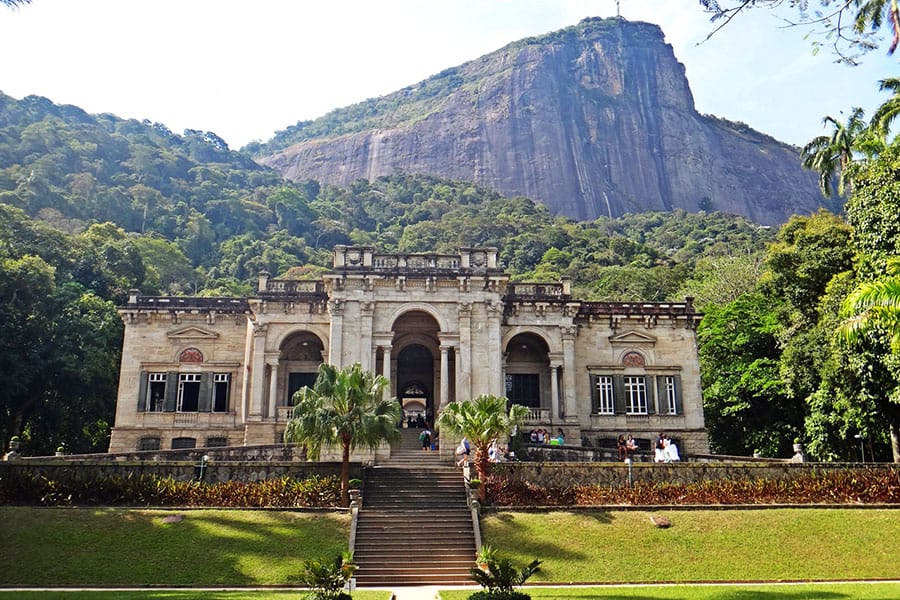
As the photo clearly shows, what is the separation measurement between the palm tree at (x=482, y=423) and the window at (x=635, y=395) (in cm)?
1373

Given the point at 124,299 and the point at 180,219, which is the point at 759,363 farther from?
the point at 180,219

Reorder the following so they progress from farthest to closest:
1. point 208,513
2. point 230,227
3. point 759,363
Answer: point 230,227 → point 759,363 → point 208,513

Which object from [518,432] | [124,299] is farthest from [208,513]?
[124,299]

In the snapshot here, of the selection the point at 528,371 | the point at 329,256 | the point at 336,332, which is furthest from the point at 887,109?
the point at 329,256

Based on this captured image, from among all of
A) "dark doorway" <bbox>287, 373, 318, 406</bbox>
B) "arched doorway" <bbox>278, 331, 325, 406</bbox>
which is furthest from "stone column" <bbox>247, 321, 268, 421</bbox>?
"dark doorway" <bbox>287, 373, 318, 406</bbox>

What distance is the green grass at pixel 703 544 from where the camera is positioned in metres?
19.8

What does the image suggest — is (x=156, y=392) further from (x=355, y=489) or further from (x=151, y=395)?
(x=355, y=489)

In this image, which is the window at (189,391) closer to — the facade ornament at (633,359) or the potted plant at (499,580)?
the facade ornament at (633,359)

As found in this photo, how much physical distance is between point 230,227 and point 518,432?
78.7 m

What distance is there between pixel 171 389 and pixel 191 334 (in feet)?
9.78

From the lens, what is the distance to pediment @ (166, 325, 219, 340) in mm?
37500

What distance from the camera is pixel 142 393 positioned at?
3694cm

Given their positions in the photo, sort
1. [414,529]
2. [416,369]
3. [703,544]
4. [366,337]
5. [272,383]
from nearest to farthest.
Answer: [703,544] < [414,529] < [366,337] < [272,383] < [416,369]

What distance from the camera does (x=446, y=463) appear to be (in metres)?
30.7
